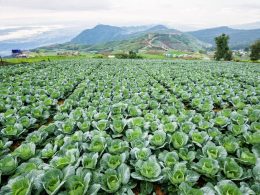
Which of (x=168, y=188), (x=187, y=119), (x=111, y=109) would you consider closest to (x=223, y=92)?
(x=187, y=119)

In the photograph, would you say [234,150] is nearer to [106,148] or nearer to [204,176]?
[204,176]

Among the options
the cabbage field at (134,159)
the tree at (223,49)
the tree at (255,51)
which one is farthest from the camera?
the tree at (223,49)

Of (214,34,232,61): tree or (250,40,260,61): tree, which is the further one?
(214,34,232,61): tree

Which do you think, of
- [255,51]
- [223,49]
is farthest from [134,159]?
[223,49]

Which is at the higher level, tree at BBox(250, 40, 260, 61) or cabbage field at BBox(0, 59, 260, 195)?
cabbage field at BBox(0, 59, 260, 195)

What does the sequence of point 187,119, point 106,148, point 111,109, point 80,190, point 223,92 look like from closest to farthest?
1. point 80,190
2. point 106,148
3. point 187,119
4. point 111,109
5. point 223,92

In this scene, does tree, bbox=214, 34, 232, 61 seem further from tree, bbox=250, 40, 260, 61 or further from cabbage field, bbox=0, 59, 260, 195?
cabbage field, bbox=0, 59, 260, 195

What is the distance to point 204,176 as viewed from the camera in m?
3.63

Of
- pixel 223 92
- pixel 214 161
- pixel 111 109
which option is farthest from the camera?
pixel 223 92

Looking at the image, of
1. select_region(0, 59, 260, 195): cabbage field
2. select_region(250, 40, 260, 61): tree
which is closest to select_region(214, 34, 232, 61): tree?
select_region(250, 40, 260, 61): tree

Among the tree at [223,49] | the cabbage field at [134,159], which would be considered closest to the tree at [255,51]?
the tree at [223,49]

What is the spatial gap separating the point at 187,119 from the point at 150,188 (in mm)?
2801

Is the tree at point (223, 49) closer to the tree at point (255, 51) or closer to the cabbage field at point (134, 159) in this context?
the tree at point (255, 51)

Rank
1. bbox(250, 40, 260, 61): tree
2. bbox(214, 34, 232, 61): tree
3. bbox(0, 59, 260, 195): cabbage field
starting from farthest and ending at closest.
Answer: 1. bbox(214, 34, 232, 61): tree
2. bbox(250, 40, 260, 61): tree
3. bbox(0, 59, 260, 195): cabbage field
